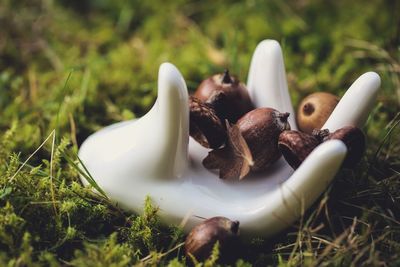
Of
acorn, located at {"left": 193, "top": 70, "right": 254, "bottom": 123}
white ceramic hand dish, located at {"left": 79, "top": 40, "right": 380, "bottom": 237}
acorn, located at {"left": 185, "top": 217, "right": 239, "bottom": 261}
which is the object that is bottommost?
acorn, located at {"left": 185, "top": 217, "right": 239, "bottom": 261}

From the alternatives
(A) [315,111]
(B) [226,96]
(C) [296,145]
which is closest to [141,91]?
(B) [226,96]

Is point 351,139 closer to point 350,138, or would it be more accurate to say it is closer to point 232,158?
point 350,138

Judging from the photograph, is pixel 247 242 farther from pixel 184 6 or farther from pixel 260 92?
pixel 184 6

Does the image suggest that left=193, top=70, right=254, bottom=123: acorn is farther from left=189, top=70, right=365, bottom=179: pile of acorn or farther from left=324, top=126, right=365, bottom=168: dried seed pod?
left=324, top=126, right=365, bottom=168: dried seed pod

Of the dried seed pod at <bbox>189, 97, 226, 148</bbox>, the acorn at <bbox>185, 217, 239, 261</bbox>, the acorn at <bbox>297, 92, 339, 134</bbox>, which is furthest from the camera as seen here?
the acorn at <bbox>297, 92, 339, 134</bbox>

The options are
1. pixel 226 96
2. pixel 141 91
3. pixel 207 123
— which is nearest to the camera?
pixel 207 123

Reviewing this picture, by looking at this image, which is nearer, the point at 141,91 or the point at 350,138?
the point at 350,138

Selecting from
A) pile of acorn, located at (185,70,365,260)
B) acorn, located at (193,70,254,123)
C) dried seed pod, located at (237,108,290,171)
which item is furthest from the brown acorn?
acorn, located at (193,70,254,123)

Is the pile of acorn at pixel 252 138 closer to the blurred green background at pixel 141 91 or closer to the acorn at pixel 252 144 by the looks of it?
the acorn at pixel 252 144
